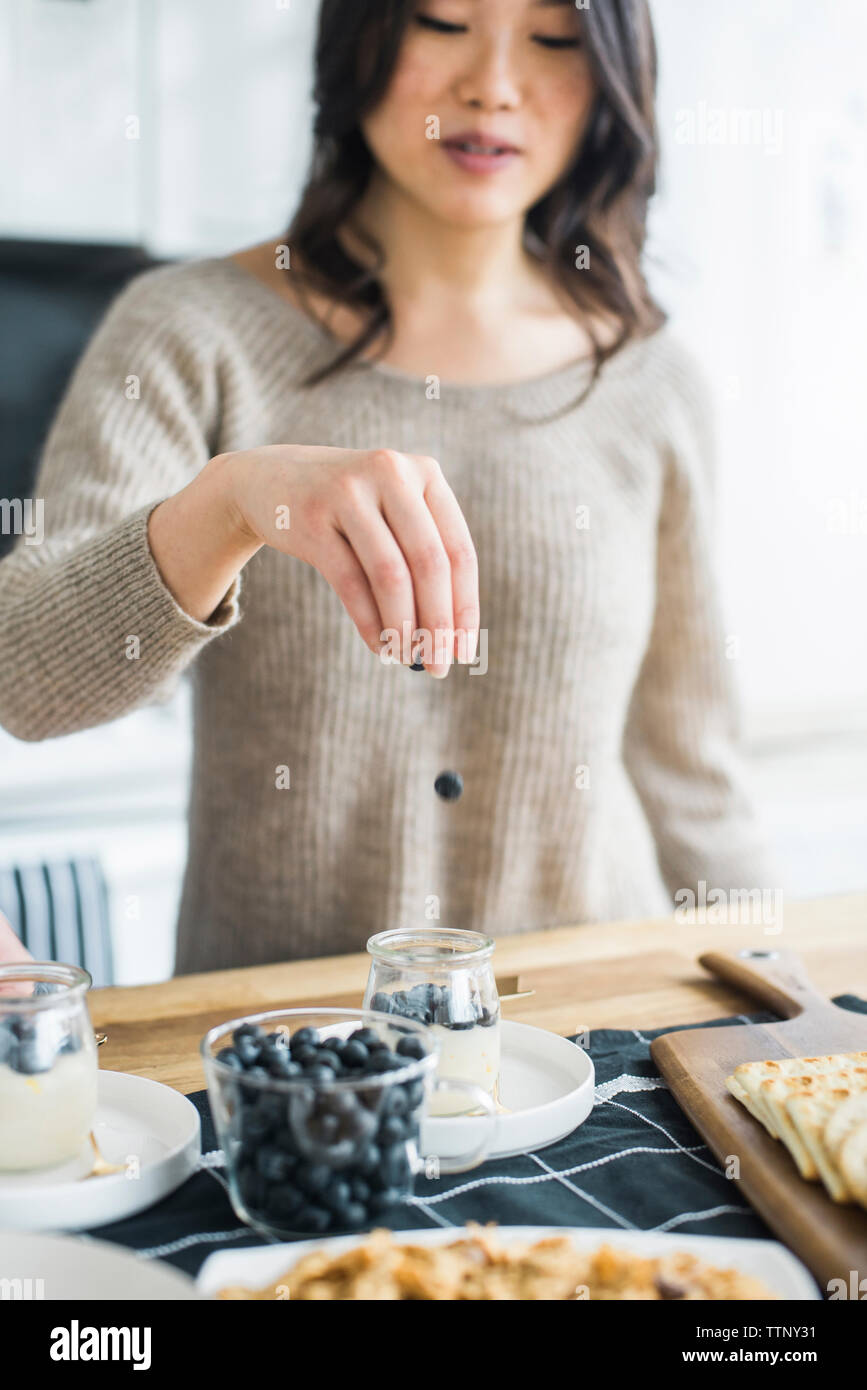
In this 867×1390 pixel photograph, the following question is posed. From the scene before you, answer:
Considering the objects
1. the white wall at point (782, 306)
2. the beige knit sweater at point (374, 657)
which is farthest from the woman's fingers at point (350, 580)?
the white wall at point (782, 306)

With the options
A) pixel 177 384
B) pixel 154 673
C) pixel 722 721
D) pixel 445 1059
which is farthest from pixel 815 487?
pixel 445 1059

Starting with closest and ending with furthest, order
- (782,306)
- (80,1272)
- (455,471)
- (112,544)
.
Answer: (80,1272), (112,544), (455,471), (782,306)

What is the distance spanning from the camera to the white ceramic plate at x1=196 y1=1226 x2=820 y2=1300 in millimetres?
516

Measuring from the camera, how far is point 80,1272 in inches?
19.9

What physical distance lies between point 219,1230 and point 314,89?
1.11 meters

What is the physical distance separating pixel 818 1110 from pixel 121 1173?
1.17ft

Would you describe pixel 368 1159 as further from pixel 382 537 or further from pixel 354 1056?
pixel 382 537

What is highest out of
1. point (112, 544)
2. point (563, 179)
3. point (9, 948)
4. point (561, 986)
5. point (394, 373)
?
point (563, 179)

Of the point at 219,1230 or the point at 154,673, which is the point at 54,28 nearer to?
the point at 154,673

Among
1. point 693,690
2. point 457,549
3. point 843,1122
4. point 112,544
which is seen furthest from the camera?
point 693,690

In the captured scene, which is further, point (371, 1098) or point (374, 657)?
point (374, 657)

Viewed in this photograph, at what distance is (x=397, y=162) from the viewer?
1.23 meters

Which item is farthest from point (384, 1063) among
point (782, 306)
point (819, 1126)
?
point (782, 306)

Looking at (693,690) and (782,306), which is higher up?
(782,306)
